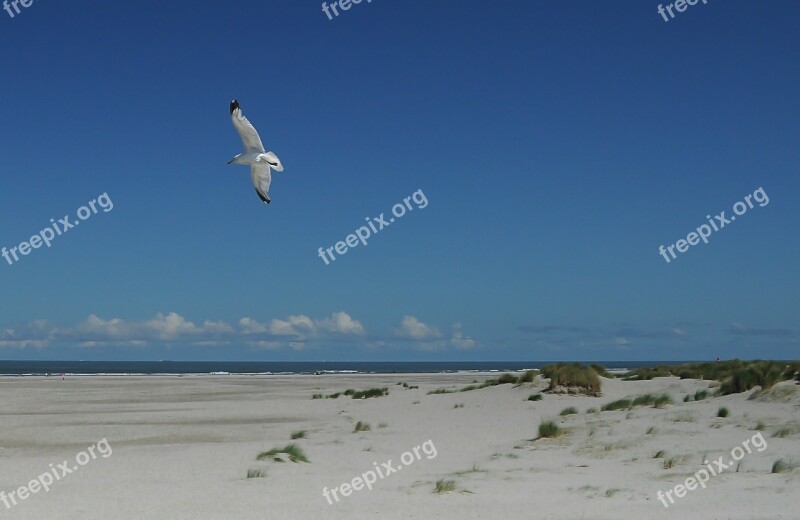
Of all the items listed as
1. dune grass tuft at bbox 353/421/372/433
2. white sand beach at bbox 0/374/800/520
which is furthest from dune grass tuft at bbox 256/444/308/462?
dune grass tuft at bbox 353/421/372/433

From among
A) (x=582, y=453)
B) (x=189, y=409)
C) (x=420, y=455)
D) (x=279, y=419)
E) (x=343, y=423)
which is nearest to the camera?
(x=582, y=453)

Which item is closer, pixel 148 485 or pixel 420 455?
pixel 148 485

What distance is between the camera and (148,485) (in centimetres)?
1148

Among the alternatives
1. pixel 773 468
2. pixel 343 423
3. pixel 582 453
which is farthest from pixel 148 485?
pixel 343 423

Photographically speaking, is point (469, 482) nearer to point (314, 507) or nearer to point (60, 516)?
point (314, 507)

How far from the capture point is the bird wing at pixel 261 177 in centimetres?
1467

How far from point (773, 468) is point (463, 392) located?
20434 mm

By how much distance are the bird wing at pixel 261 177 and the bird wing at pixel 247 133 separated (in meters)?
0.31

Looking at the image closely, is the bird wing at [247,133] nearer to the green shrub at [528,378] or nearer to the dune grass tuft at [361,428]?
the dune grass tuft at [361,428]

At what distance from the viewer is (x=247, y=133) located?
1456 centimetres

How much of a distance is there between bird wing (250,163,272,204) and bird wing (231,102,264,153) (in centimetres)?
31

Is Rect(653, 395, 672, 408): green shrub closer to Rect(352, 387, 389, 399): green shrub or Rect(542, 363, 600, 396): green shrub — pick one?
Rect(542, 363, 600, 396): green shrub

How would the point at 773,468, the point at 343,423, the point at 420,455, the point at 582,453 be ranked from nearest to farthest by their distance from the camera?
1. the point at 773,468
2. the point at 582,453
3. the point at 420,455
4. the point at 343,423

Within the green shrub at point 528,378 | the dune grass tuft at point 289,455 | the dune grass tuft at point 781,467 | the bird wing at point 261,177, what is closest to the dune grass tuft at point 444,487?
the dune grass tuft at point 289,455
